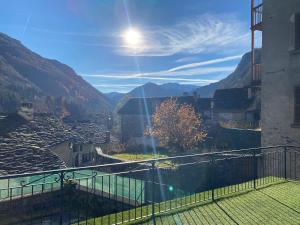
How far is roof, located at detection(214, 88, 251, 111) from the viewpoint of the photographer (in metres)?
44.4

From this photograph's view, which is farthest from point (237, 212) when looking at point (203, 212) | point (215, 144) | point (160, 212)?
point (215, 144)

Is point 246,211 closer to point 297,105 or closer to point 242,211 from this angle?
point 242,211

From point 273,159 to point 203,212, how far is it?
327 inches

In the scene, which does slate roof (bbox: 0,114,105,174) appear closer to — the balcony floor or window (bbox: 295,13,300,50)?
the balcony floor

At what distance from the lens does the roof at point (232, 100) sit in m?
44.4

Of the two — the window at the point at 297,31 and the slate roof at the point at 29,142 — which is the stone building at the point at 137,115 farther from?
the window at the point at 297,31

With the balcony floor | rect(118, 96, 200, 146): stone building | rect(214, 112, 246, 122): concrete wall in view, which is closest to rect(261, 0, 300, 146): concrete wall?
the balcony floor

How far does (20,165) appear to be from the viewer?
14.9 meters

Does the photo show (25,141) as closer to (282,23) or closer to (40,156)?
(40,156)

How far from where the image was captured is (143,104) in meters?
52.4

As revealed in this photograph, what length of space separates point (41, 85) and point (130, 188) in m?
116

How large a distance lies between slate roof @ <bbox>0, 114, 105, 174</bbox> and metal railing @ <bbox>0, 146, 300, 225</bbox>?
120 cm

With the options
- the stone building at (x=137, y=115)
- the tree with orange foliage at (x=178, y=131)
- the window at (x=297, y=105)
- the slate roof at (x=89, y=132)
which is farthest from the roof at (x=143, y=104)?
the window at (x=297, y=105)

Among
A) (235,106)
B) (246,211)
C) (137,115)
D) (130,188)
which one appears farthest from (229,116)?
(246,211)
